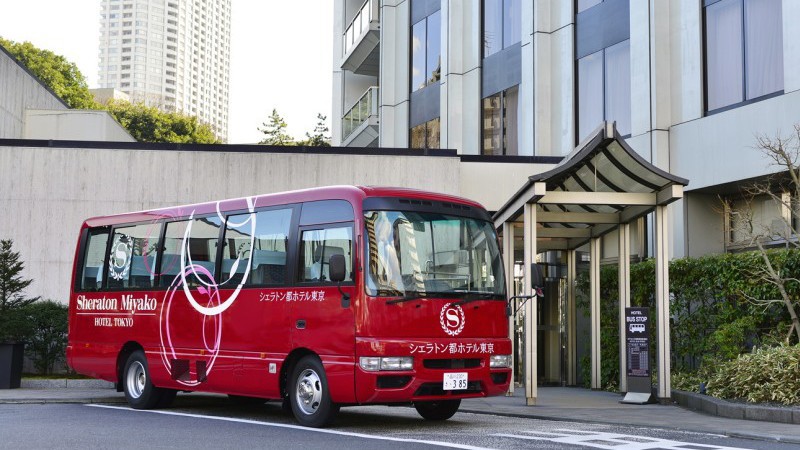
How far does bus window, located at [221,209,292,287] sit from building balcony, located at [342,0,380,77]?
26521mm

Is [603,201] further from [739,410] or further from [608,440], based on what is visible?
[608,440]

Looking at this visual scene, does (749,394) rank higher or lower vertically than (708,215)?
lower

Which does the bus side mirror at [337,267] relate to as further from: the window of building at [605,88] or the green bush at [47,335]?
the window of building at [605,88]

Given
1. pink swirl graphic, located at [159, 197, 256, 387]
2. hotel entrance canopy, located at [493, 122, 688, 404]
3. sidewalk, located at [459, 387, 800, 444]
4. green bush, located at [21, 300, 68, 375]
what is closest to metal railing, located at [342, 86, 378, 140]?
green bush, located at [21, 300, 68, 375]

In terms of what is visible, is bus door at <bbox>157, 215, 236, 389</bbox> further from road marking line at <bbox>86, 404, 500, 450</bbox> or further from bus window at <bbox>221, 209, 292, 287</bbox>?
road marking line at <bbox>86, 404, 500, 450</bbox>

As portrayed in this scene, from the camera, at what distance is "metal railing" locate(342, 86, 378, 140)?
129ft

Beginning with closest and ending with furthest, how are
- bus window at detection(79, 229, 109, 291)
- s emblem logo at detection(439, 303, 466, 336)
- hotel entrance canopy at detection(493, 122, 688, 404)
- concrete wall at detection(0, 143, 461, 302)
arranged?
s emblem logo at detection(439, 303, 466, 336) → hotel entrance canopy at detection(493, 122, 688, 404) → bus window at detection(79, 229, 109, 291) → concrete wall at detection(0, 143, 461, 302)

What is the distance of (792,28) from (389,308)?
39.2 ft

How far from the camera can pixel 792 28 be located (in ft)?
65.2

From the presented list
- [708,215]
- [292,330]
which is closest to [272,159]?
[708,215]

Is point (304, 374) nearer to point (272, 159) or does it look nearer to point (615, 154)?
point (615, 154)

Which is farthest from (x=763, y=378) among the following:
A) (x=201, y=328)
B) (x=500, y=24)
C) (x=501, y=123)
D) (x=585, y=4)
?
(x=500, y=24)

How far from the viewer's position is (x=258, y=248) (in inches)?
545

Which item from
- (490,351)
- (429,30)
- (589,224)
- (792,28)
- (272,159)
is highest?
(429,30)
